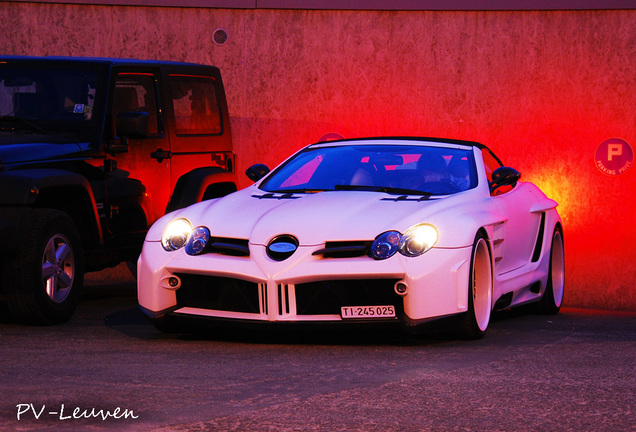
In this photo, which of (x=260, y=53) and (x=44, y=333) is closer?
(x=44, y=333)

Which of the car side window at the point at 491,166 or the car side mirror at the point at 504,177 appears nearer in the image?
the car side mirror at the point at 504,177

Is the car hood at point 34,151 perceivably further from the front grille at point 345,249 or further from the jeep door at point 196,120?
the front grille at point 345,249

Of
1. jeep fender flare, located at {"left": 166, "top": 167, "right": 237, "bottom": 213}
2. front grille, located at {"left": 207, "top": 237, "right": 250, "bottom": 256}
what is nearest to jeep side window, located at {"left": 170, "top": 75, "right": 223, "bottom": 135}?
jeep fender flare, located at {"left": 166, "top": 167, "right": 237, "bottom": 213}

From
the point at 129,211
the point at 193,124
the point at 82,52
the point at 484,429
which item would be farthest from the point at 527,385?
the point at 82,52

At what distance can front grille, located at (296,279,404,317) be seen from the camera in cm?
742

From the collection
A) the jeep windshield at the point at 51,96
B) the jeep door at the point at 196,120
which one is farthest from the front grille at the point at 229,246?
the jeep door at the point at 196,120

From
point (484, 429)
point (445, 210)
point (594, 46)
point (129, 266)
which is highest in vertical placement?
point (594, 46)

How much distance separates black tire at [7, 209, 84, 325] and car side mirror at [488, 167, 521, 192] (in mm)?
3092

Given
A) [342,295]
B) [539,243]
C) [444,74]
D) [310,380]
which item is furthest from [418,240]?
[444,74]

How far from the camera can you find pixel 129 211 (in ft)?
32.6

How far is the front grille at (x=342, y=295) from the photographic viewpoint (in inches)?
292

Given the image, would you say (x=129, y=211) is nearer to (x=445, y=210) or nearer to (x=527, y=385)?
(x=445, y=210)

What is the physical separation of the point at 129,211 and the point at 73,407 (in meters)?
4.58

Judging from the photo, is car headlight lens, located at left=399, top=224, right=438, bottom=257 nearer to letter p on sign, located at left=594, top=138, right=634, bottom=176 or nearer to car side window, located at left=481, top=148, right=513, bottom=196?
car side window, located at left=481, top=148, right=513, bottom=196
